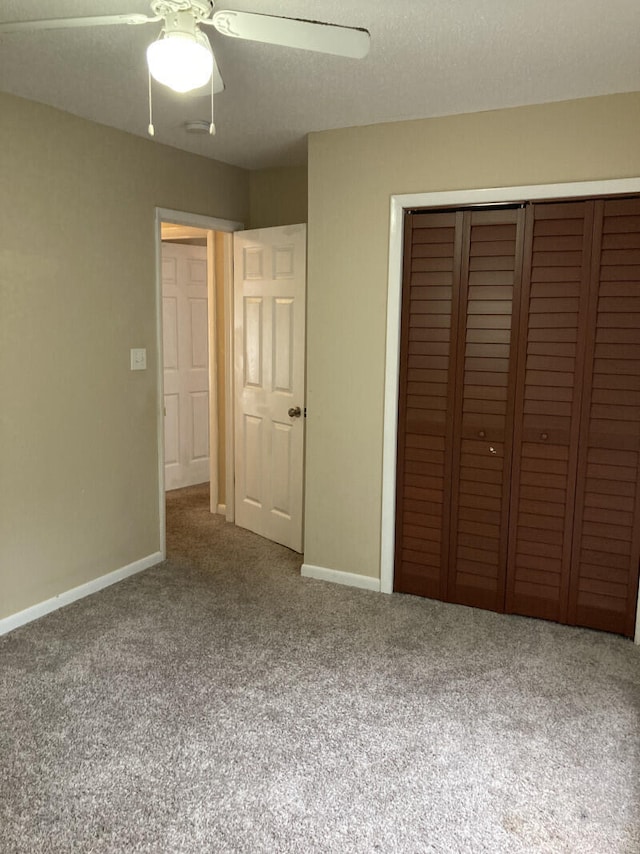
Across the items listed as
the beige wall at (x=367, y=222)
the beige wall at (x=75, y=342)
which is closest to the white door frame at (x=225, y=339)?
the beige wall at (x=75, y=342)

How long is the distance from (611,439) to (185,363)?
3.49 metres

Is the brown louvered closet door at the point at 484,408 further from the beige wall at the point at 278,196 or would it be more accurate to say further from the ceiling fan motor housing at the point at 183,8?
the ceiling fan motor housing at the point at 183,8

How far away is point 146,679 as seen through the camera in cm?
259

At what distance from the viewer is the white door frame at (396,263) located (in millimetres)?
2793

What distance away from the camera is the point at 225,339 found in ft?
14.8

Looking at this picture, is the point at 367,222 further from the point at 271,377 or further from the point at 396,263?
the point at 271,377

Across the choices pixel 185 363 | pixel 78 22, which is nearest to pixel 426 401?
pixel 78 22

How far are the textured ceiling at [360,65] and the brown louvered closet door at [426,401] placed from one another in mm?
606

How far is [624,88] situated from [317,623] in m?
2.60

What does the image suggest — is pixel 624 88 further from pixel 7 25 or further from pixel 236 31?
pixel 7 25

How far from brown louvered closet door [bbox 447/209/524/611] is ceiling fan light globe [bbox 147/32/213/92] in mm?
1687

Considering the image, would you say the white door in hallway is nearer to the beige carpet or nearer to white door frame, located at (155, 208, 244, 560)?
white door frame, located at (155, 208, 244, 560)

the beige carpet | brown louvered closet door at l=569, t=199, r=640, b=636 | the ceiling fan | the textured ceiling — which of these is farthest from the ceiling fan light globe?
the beige carpet

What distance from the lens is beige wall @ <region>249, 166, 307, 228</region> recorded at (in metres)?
4.00
